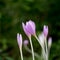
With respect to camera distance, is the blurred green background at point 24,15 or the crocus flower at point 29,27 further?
the blurred green background at point 24,15

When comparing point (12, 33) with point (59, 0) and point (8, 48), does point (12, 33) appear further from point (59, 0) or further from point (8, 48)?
point (59, 0)

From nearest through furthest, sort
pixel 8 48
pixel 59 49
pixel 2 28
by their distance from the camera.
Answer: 1. pixel 59 49
2. pixel 8 48
3. pixel 2 28

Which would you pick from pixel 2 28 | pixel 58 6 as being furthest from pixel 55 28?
pixel 2 28

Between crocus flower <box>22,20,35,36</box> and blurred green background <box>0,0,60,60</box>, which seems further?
blurred green background <box>0,0,60,60</box>

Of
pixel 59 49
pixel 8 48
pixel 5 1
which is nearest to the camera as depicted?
pixel 59 49

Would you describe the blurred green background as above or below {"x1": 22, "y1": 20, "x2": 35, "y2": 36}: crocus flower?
below

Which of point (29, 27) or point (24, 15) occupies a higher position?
point (29, 27)

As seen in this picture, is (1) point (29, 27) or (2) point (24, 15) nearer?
(1) point (29, 27)

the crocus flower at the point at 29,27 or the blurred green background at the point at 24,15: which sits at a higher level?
the crocus flower at the point at 29,27

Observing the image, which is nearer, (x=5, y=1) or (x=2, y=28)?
(x=2, y=28)

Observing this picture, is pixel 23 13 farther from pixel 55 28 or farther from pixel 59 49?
pixel 59 49

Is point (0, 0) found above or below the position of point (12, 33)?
above
